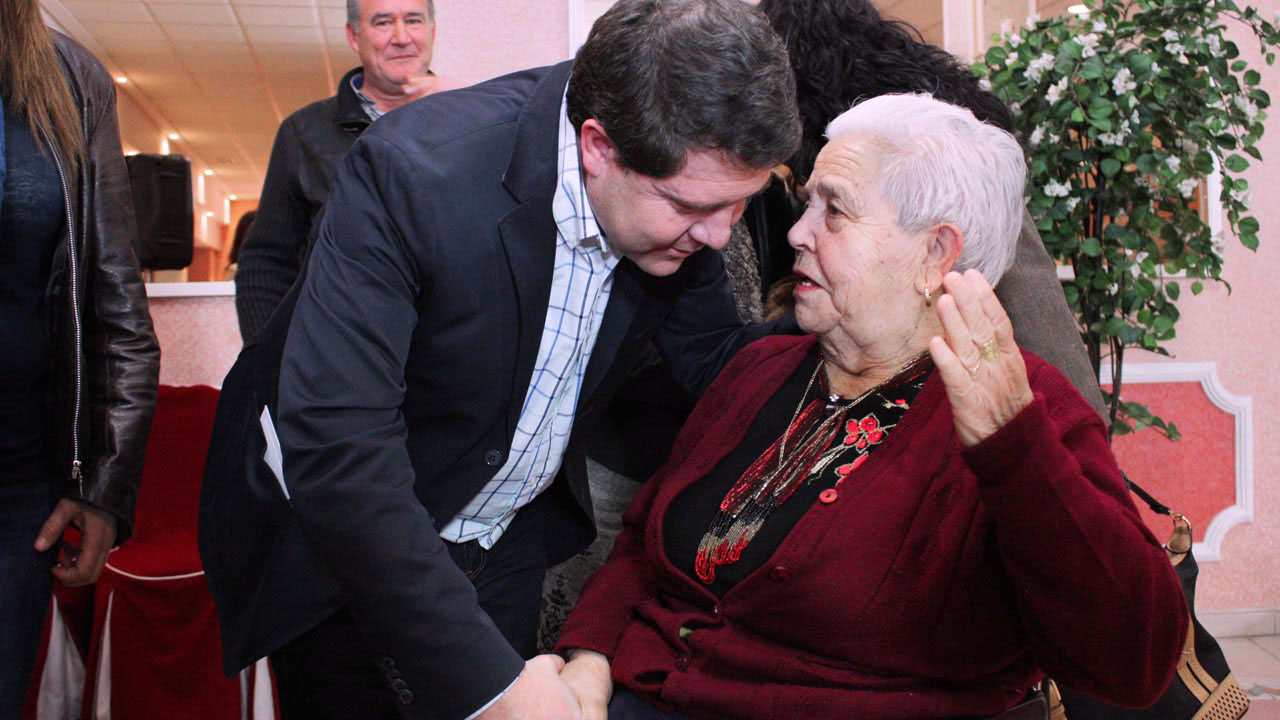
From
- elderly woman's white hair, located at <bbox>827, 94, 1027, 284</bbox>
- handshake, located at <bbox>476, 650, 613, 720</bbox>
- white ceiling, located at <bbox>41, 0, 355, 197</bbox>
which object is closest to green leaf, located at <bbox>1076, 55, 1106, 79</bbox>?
elderly woman's white hair, located at <bbox>827, 94, 1027, 284</bbox>

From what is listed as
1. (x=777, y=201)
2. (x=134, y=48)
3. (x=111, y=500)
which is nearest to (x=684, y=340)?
(x=777, y=201)

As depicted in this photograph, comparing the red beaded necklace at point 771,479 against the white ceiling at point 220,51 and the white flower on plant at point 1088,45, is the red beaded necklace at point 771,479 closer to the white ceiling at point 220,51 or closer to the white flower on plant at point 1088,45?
the white flower on plant at point 1088,45

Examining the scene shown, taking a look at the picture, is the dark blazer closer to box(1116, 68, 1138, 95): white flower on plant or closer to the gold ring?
the gold ring

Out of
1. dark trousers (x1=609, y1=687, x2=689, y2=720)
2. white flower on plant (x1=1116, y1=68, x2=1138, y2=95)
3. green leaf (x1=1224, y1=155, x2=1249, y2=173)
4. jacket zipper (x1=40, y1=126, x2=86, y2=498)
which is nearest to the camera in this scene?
dark trousers (x1=609, y1=687, x2=689, y2=720)

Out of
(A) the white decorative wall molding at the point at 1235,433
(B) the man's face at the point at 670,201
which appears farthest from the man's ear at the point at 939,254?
(A) the white decorative wall molding at the point at 1235,433

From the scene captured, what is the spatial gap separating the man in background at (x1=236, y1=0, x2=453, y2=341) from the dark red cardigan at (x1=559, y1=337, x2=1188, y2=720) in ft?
4.61

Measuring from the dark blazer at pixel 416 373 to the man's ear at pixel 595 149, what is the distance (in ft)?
0.16

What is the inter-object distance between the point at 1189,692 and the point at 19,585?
1.70 m

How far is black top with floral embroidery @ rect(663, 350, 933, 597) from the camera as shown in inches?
53.1

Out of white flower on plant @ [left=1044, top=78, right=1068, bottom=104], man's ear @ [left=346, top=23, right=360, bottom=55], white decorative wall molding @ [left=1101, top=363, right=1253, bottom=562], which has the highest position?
man's ear @ [left=346, top=23, right=360, bottom=55]

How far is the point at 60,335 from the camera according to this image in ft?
4.99

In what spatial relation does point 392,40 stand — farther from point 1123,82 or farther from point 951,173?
point 1123,82

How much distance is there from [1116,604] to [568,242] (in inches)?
29.1

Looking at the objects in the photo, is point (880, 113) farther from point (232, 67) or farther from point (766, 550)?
point (232, 67)
